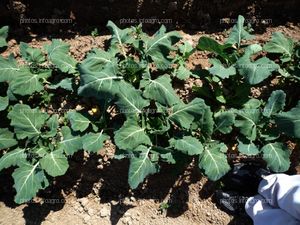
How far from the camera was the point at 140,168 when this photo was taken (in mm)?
4426

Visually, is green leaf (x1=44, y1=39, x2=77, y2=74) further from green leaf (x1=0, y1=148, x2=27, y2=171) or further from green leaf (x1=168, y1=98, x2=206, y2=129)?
green leaf (x1=168, y1=98, x2=206, y2=129)

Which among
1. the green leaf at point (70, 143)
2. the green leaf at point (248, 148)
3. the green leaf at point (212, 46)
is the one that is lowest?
the green leaf at point (70, 143)

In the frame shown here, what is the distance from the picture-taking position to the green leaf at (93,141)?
4508 mm

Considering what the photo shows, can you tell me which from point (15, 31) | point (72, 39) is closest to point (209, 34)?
point (72, 39)

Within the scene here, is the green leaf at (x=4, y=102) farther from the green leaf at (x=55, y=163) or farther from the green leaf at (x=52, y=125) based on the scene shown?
the green leaf at (x=55, y=163)

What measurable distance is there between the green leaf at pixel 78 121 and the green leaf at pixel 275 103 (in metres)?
2.04

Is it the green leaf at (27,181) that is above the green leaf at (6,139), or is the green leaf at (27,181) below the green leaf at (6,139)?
below

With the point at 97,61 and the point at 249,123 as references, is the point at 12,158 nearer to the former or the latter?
the point at 97,61

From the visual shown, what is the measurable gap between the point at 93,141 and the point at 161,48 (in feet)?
4.31

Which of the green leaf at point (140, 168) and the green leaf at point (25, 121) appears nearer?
the green leaf at point (140, 168)

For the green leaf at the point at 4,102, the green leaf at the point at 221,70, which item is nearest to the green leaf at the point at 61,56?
the green leaf at the point at 4,102

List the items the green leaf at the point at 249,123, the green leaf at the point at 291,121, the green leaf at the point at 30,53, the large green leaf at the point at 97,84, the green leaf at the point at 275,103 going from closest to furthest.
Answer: the green leaf at the point at 291,121
the large green leaf at the point at 97,84
the green leaf at the point at 275,103
the green leaf at the point at 249,123
the green leaf at the point at 30,53

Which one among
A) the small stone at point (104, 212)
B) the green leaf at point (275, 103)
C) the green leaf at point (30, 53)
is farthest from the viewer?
the small stone at point (104, 212)

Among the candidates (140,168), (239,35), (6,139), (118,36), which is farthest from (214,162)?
(6,139)
